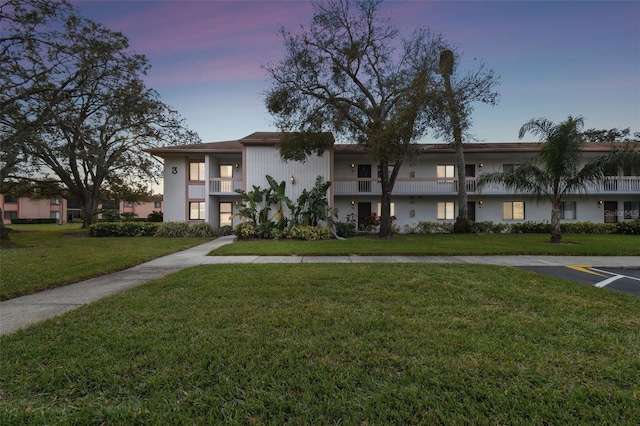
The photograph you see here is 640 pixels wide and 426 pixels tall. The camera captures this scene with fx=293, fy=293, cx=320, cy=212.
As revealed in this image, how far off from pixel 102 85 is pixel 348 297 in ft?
50.5

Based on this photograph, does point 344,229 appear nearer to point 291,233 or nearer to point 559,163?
point 291,233

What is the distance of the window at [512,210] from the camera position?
2088 centimetres

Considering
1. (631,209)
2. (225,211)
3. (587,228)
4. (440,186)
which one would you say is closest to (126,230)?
(225,211)

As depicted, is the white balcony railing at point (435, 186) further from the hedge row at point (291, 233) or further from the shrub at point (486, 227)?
the hedge row at point (291, 233)

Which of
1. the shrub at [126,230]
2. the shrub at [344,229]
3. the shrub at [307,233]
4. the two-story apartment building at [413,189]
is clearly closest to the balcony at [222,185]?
the two-story apartment building at [413,189]

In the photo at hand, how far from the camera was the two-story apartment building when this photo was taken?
1934cm

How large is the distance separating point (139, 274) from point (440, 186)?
1822 cm

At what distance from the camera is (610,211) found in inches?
824

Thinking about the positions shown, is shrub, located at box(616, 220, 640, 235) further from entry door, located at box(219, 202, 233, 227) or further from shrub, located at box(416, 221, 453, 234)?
entry door, located at box(219, 202, 233, 227)

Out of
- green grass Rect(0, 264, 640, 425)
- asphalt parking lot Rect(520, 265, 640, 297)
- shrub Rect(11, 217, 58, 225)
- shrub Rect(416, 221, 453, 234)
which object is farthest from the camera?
shrub Rect(11, 217, 58, 225)

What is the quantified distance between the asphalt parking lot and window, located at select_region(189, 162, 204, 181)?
18852 mm

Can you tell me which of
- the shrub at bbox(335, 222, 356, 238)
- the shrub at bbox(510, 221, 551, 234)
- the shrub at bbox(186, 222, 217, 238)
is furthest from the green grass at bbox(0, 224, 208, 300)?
the shrub at bbox(510, 221, 551, 234)

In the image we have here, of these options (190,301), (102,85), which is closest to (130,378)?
(190,301)

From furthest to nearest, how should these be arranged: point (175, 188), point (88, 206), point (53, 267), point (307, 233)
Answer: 1. point (88, 206)
2. point (175, 188)
3. point (307, 233)
4. point (53, 267)
